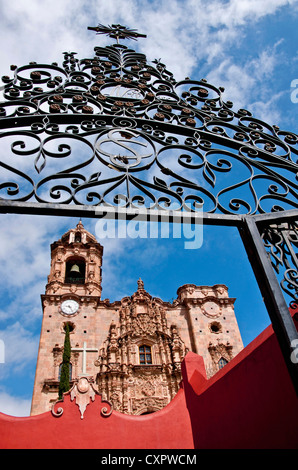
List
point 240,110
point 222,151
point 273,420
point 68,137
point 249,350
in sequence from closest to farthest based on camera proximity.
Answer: point 68,137 → point 222,151 → point 240,110 → point 273,420 → point 249,350

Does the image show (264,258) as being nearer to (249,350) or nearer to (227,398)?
(249,350)

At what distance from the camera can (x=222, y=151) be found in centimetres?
317

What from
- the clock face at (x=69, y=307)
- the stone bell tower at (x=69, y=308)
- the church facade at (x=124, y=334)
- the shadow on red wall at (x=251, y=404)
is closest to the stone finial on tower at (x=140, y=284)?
the church facade at (x=124, y=334)

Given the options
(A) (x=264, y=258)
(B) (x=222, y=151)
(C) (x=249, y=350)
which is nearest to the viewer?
(A) (x=264, y=258)

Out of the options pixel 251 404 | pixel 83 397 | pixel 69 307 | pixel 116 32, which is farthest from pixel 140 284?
pixel 116 32

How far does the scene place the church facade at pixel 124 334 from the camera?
663 inches

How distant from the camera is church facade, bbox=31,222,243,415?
1684 cm

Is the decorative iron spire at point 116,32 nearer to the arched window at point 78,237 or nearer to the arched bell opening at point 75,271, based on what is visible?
the arched bell opening at point 75,271

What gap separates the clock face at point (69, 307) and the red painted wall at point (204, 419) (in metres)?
11.5

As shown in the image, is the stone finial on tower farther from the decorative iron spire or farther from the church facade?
the decorative iron spire

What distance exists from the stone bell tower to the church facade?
0.05 metres

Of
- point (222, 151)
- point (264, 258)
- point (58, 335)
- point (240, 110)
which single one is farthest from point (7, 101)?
point (58, 335)

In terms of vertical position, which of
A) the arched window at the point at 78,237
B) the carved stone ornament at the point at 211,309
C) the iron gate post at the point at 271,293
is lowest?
the iron gate post at the point at 271,293
